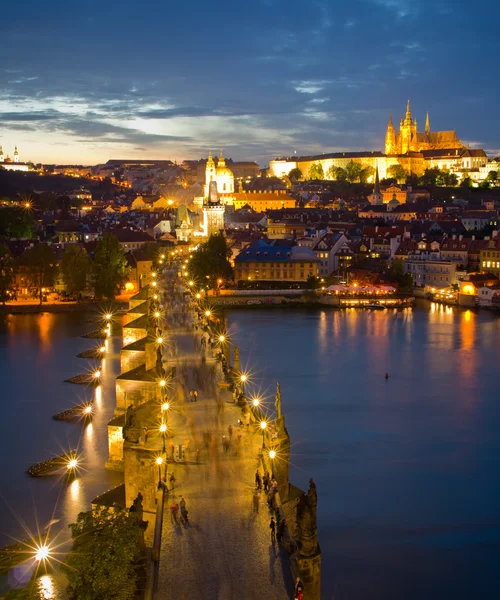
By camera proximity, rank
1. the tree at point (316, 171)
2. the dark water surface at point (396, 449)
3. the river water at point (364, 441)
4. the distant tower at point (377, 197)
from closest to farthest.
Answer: the dark water surface at point (396, 449)
the river water at point (364, 441)
the distant tower at point (377, 197)
the tree at point (316, 171)

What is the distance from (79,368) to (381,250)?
19.5 m

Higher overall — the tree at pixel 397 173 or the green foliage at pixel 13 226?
the tree at pixel 397 173

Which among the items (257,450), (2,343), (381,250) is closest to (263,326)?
(2,343)

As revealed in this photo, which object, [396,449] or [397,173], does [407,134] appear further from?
[396,449]

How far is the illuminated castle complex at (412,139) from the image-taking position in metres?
70.8

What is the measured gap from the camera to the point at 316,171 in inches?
2749

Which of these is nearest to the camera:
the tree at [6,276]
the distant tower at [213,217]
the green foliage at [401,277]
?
the tree at [6,276]

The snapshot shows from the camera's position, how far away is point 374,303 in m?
26.5

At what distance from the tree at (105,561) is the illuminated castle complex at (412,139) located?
69.1 m

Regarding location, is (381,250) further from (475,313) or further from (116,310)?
(116,310)

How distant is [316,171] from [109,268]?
1842 inches

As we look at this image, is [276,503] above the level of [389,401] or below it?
above

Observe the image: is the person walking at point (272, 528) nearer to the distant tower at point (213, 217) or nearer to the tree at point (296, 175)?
the distant tower at point (213, 217)

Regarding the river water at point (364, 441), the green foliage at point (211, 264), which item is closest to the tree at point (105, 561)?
the river water at point (364, 441)
